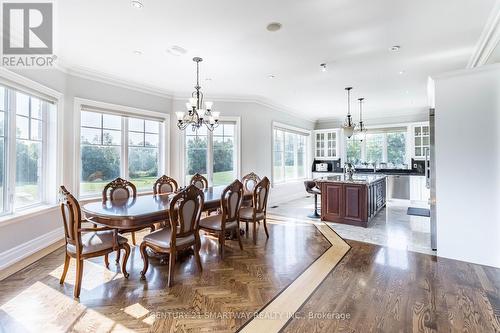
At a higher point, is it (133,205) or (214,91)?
(214,91)

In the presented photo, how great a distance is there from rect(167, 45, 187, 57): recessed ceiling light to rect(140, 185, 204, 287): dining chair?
→ 2079 millimetres

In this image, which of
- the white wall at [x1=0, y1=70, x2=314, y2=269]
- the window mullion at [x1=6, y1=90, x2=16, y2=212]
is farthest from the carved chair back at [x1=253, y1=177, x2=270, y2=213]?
the window mullion at [x1=6, y1=90, x2=16, y2=212]

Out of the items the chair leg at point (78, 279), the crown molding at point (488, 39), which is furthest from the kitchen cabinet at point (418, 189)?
the chair leg at point (78, 279)

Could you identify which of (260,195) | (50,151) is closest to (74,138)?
(50,151)

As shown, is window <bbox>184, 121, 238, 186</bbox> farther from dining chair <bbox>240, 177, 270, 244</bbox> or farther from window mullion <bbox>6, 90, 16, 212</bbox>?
window mullion <bbox>6, 90, 16, 212</bbox>

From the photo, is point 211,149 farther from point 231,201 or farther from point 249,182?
point 231,201

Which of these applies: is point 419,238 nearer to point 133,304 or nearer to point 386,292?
point 386,292

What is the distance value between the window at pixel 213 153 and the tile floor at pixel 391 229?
4.97 feet

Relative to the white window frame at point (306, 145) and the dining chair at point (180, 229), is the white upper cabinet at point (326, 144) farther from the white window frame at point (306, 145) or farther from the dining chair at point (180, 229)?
the dining chair at point (180, 229)

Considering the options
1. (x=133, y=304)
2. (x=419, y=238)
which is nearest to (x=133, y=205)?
(x=133, y=304)

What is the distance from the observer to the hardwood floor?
6.41 feet

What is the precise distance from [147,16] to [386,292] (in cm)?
377

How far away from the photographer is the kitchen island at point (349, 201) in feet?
15.2

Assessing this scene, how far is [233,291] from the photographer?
2.43 meters
